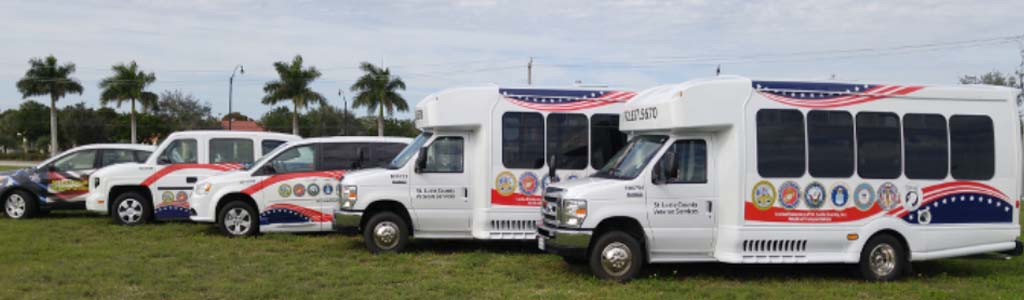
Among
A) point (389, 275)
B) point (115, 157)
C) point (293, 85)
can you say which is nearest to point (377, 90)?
point (293, 85)

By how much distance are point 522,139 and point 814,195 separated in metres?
3.90

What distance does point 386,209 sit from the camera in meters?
11.9

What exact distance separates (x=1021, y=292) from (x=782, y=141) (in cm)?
295

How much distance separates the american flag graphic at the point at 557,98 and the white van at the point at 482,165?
14 millimetres

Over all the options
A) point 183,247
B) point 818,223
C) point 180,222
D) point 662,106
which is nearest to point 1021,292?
point 818,223

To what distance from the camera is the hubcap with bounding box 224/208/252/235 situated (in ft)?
45.3

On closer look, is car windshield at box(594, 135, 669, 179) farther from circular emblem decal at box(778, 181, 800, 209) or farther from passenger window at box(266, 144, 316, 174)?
passenger window at box(266, 144, 316, 174)

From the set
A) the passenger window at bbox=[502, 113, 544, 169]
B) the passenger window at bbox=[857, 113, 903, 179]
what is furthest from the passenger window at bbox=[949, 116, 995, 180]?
the passenger window at bbox=[502, 113, 544, 169]

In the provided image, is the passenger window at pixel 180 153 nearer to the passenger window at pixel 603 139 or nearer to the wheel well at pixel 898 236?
the passenger window at pixel 603 139

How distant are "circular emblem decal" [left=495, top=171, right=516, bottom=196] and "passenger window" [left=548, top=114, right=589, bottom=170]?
22.6 inches

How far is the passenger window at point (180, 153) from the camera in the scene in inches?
609

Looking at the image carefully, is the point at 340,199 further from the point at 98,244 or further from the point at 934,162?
the point at 934,162

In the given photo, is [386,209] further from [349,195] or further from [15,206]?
[15,206]

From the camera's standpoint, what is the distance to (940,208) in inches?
387
